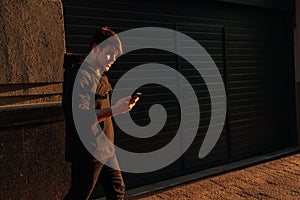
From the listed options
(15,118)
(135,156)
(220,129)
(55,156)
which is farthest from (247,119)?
(15,118)

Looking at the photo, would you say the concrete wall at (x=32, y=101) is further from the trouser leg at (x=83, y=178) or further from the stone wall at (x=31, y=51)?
the trouser leg at (x=83, y=178)

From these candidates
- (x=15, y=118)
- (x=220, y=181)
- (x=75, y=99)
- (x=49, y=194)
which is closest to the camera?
(x=75, y=99)

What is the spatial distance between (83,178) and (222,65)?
401cm

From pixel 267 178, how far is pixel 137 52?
2.86 meters

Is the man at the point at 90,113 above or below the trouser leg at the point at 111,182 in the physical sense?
above

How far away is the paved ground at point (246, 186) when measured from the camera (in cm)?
467

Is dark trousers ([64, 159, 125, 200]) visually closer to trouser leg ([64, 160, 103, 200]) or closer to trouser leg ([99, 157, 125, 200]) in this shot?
trouser leg ([64, 160, 103, 200])

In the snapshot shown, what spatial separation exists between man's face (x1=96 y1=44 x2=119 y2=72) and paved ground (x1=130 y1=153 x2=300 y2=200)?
2382 millimetres

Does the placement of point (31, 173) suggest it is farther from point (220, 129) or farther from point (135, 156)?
point (220, 129)

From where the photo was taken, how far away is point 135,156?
16.6 feet

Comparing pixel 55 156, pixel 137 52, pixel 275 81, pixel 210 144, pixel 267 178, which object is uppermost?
pixel 137 52

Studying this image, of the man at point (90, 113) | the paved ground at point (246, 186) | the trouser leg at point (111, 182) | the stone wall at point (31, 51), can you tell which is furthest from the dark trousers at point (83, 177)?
the paved ground at point (246, 186)

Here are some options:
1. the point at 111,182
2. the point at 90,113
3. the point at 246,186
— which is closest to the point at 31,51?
the point at 90,113

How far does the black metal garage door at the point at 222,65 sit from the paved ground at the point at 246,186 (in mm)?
476
